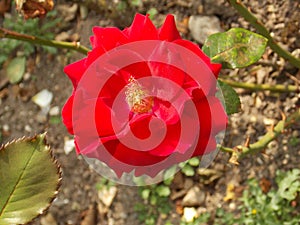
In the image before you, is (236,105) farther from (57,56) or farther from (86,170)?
(57,56)

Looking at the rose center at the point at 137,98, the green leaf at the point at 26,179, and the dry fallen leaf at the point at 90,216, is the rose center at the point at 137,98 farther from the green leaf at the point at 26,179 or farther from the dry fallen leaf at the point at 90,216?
the dry fallen leaf at the point at 90,216

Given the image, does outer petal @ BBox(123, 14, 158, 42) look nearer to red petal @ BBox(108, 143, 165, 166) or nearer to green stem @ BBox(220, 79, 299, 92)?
red petal @ BBox(108, 143, 165, 166)

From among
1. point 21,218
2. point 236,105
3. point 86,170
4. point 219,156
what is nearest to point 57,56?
point 86,170

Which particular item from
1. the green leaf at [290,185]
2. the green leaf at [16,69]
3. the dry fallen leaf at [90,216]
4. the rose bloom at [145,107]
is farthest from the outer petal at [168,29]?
the green leaf at [16,69]

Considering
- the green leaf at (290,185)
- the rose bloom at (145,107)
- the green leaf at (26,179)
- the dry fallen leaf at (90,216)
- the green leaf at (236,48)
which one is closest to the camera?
the green leaf at (26,179)

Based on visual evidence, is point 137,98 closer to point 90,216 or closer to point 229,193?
point 229,193

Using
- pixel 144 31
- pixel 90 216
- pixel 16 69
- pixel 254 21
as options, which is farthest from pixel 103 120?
pixel 16 69

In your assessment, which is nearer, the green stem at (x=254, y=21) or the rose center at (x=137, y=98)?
the rose center at (x=137, y=98)

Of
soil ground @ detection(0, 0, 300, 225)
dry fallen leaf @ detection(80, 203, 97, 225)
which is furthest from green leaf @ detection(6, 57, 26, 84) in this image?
dry fallen leaf @ detection(80, 203, 97, 225)
